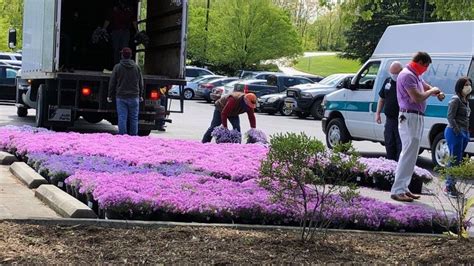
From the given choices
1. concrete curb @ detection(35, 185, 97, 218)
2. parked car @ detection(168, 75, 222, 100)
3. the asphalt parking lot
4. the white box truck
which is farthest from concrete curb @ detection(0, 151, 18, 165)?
parked car @ detection(168, 75, 222, 100)

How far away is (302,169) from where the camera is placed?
5.89 m

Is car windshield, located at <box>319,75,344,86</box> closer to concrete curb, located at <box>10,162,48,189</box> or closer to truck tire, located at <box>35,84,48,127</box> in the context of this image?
truck tire, located at <box>35,84,48,127</box>

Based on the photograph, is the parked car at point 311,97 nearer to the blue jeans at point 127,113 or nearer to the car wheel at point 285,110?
the car wheel at point 285,110

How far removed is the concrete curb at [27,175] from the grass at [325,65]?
227 ft

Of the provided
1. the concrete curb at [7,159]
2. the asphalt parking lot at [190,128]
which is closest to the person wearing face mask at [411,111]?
the asphalt parking lot at [190,128]

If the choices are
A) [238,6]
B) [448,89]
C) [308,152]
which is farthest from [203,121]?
[238,6]

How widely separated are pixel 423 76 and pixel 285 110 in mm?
16482

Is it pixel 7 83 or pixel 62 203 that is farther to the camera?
pixel 7 83

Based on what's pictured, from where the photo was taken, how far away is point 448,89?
531 inches

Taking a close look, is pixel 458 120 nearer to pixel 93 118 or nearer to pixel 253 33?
pixel 93 118

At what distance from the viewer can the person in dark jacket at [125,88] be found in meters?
13.6

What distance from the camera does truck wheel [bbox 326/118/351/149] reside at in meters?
16.2

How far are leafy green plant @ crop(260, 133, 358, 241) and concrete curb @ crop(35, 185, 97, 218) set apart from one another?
1636mm

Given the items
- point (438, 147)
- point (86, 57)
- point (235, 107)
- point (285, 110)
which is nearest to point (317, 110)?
point (285, 110)
